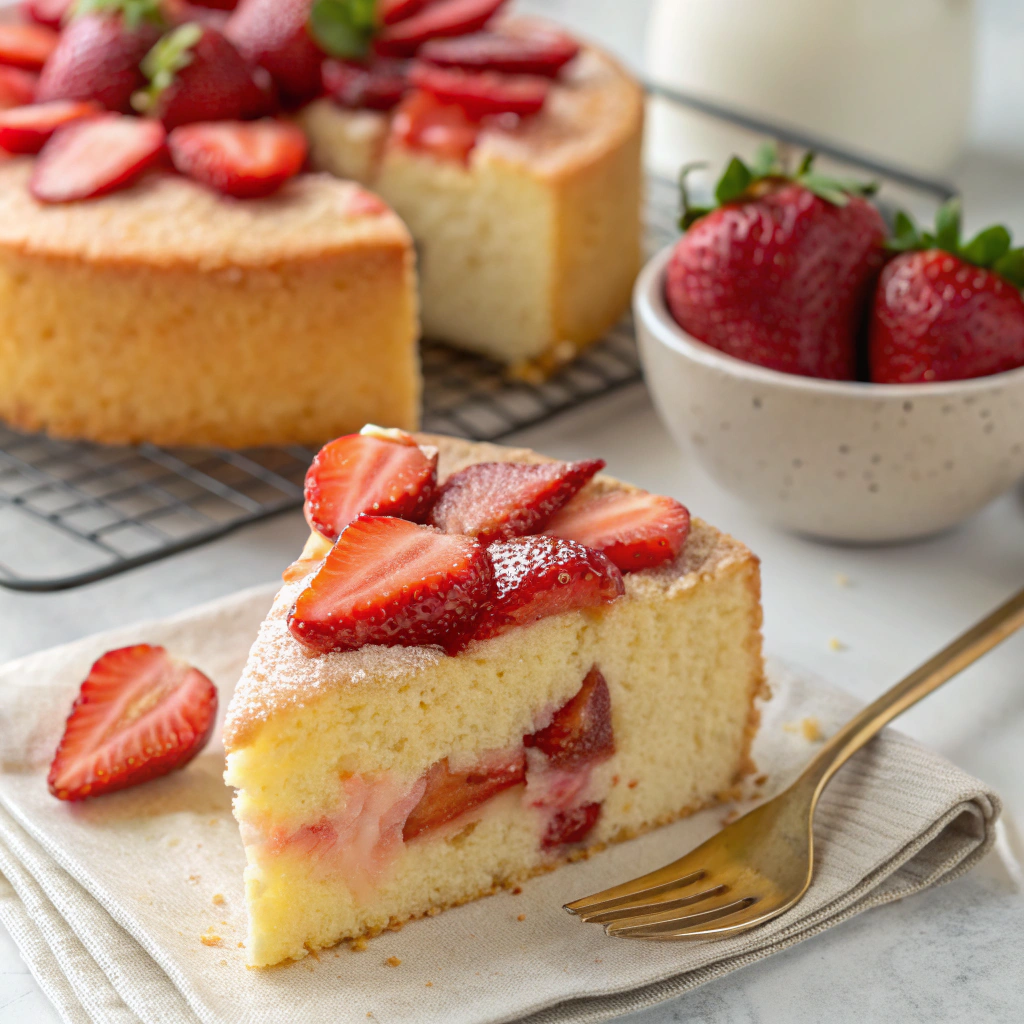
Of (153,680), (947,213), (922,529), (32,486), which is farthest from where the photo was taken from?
(32,486)

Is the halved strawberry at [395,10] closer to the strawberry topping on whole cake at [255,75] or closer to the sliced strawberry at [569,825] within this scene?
the strawberry topping on whole cake at [255,75]

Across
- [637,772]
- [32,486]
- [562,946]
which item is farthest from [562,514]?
[32,486]

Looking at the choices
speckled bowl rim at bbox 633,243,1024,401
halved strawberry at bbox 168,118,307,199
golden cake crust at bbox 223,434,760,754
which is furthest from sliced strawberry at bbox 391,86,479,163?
golden cake crust at bbox 223,434,760,754

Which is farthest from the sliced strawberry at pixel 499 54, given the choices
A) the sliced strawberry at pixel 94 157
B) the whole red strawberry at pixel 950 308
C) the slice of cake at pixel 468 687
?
the slice of cake at pixel 468 687

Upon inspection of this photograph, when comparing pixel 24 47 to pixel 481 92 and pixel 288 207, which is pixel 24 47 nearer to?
pixel 288 207

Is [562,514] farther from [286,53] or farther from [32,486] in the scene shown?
[286,53]

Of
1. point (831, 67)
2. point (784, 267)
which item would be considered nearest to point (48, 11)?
point (831, 67)

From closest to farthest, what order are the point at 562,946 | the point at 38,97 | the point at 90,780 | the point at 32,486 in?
the point at 562,946
the point at 90,780
the point at 32,486
the point at 38,97
